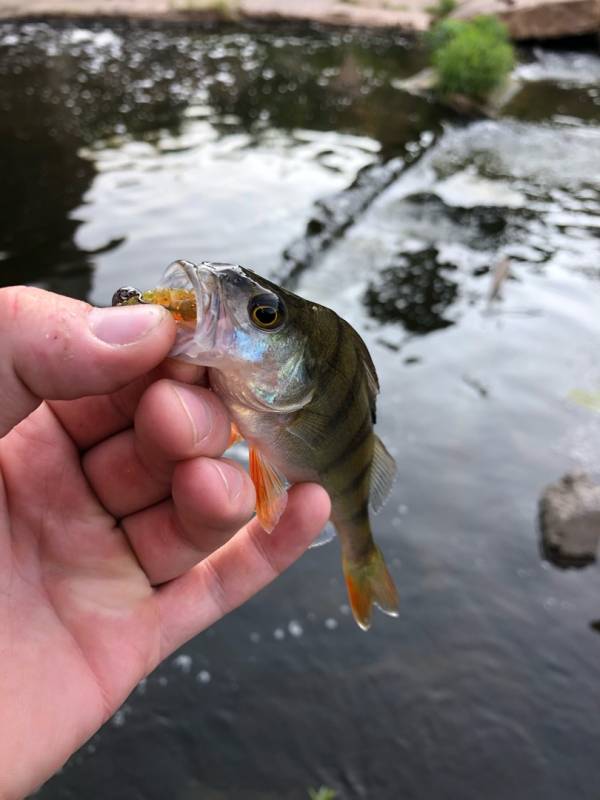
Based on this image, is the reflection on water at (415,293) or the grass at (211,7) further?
the grass at (211,7)

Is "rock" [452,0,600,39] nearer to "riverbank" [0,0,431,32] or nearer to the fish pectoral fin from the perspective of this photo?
"riverbank" [0,0,431,32]

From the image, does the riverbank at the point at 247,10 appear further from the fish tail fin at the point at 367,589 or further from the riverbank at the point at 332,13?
the fish tail fin at the point at 367,589

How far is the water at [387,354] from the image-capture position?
4.22 meters

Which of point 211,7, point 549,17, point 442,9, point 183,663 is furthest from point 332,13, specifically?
point 183,663

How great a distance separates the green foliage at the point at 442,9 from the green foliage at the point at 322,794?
1113 inches

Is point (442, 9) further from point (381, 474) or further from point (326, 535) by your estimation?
point (326, 535)

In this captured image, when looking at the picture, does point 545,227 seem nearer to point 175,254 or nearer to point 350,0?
point 175,254

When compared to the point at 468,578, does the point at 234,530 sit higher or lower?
higher

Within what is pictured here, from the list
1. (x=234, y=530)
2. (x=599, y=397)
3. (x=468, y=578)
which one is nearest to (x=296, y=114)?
(x=599, y=397)

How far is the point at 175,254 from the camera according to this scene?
8.98 metres

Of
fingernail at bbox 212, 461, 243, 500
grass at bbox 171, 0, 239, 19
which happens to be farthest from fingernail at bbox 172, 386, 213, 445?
grass at bbox 171, 0, 239, 19

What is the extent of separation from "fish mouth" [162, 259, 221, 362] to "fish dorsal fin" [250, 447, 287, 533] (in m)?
0.44

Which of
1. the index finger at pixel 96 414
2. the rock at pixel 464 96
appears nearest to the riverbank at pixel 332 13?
the rock at pixel 464 96

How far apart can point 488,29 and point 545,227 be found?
12.7 metres
